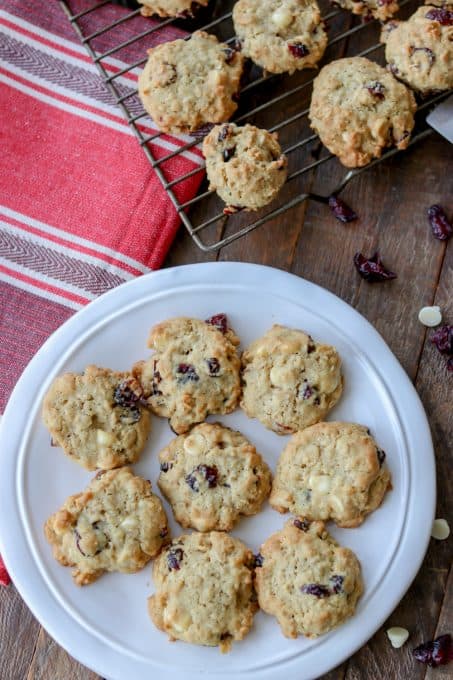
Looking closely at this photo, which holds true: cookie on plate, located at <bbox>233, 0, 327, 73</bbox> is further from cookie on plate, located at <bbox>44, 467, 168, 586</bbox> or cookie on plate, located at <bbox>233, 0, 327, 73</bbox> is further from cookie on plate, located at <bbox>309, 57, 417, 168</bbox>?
cookie on plate, located at <bbox>44, 467, 168, 586</bbox>

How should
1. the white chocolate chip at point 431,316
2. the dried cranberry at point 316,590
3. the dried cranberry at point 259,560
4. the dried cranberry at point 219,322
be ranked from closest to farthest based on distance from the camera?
1. the dried cranberry at point 316,590
2. the dried cranberry at point 259,560
3. the dried cranberry at point 219,322
4. the white chocolate chip at point 431,316

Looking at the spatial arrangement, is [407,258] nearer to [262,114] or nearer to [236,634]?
[262,114]

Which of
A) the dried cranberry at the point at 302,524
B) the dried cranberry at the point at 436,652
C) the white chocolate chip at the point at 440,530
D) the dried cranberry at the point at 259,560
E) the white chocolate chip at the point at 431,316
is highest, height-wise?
A: the white chocolate chip at the point at 431,316

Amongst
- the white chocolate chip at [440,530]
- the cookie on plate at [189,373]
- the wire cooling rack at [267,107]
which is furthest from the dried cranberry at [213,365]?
the white chocolate chip at [440,530]

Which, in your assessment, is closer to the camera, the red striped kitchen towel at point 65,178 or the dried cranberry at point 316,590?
the dried cranberry at point 316,590

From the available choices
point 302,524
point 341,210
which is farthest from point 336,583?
point 341,210

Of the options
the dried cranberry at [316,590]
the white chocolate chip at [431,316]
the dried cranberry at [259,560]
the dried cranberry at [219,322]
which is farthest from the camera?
the white chocolate chip at [431,316]

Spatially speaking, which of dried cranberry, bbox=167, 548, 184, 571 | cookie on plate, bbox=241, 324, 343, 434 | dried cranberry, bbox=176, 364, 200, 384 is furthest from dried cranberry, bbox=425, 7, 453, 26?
dried cranberry, bbox=167, 548, 184, 571

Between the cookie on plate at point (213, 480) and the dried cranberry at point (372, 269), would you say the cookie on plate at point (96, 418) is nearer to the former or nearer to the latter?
the cookie on plate at point (213, 480)
